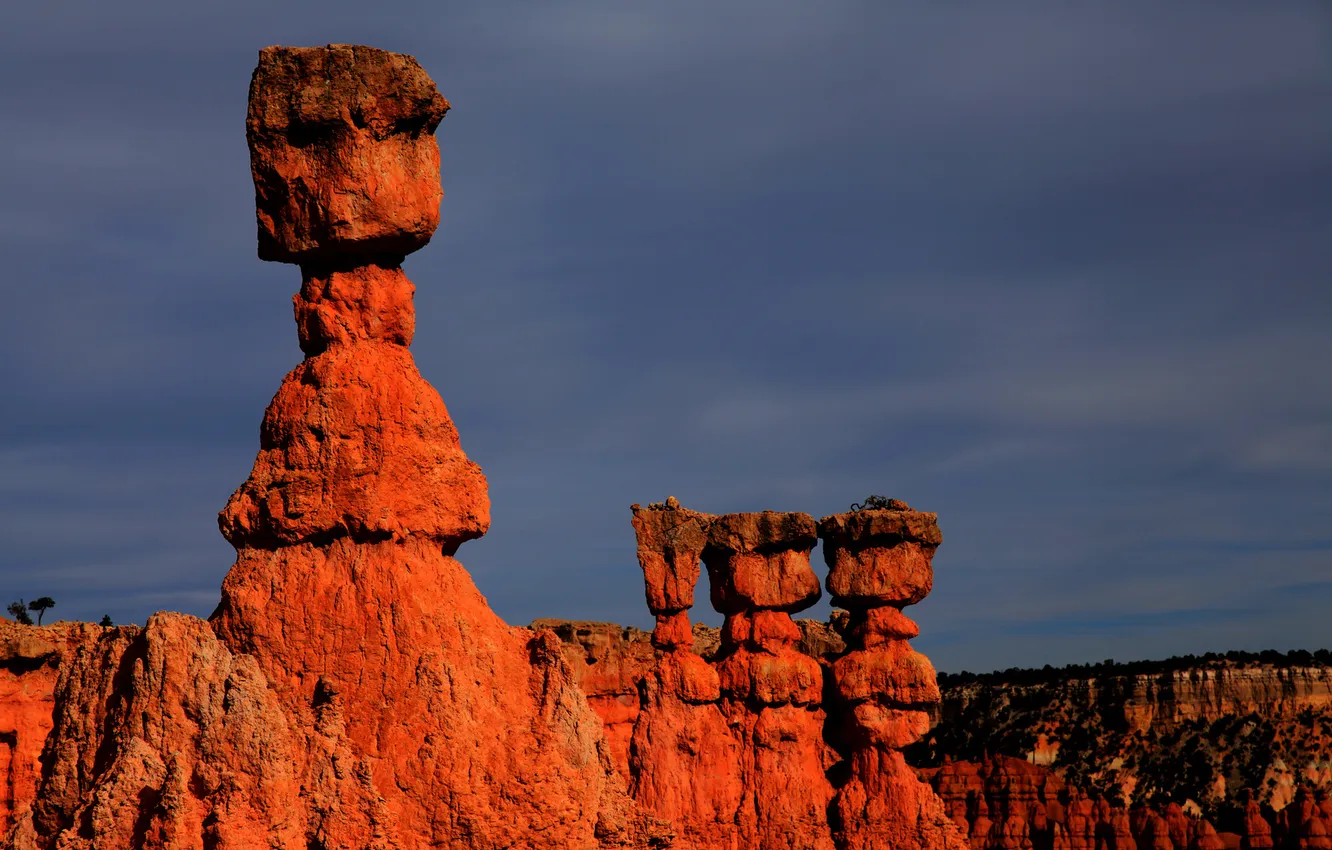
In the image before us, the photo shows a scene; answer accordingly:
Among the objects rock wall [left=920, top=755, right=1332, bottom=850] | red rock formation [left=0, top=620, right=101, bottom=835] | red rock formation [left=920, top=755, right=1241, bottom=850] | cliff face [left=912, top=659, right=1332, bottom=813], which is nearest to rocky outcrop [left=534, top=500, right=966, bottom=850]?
red rock formation [left=0, top=620, right=101, bottom=835]

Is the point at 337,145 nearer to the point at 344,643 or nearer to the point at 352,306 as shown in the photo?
the point at 352,306

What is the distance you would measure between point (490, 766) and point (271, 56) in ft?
21.8

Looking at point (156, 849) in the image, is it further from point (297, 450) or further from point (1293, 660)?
point (1293, 660)

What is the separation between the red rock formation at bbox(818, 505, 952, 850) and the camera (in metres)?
38.2

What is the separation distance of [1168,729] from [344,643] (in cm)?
7315

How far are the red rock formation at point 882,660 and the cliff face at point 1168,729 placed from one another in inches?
1483

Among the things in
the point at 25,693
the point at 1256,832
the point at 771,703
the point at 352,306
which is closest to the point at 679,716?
the point at 771,703

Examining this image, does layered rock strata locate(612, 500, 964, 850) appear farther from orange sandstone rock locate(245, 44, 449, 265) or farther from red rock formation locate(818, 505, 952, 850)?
orange sandstone rock locate(245, 44, 449, 265)

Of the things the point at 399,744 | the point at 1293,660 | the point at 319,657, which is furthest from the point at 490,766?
the point at 1293,660

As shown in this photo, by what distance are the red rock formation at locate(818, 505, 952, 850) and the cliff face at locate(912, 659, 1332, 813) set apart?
37664mm

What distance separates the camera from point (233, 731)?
14547mm

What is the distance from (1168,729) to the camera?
83.5 m

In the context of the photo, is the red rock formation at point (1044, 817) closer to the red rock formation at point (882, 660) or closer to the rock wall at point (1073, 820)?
the rock wall at point (1073, 820)

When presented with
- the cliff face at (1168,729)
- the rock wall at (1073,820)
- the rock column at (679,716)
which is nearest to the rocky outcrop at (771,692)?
the rock column at (679,716)
